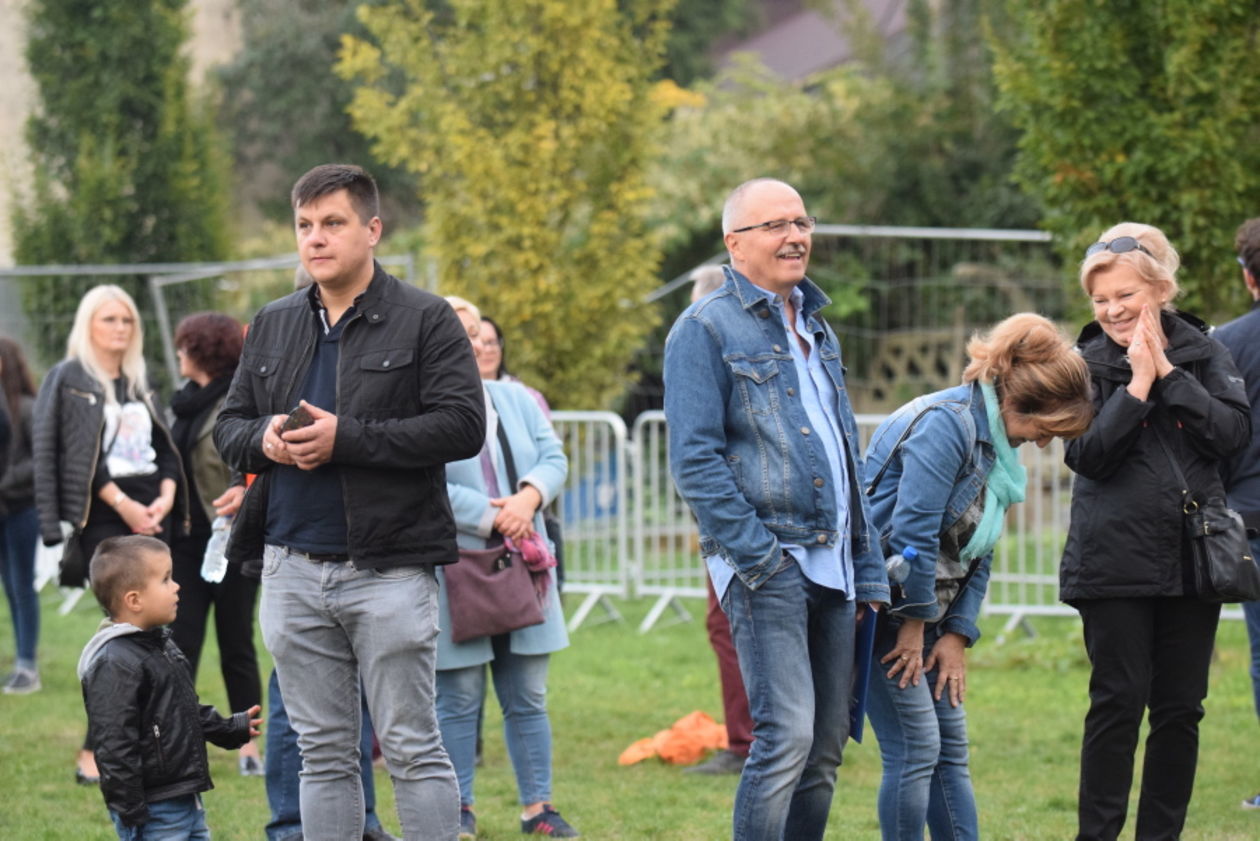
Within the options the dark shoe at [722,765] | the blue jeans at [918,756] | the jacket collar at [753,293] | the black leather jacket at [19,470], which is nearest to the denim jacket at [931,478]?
the blue jeans at [918,756]

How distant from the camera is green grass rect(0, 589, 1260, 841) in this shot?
5.99m

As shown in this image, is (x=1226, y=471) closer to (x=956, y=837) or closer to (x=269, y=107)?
(x=956, y=837)

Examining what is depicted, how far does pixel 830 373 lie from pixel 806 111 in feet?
49.6

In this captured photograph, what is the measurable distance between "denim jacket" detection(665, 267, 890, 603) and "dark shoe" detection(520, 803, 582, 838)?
5.97 ft

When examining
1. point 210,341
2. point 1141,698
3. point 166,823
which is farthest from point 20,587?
point 1141,698

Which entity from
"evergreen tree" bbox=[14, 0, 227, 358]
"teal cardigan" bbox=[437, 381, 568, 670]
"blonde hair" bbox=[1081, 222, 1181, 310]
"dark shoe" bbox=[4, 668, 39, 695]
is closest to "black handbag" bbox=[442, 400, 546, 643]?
"teal cardigan" bbox=[437, 381, 568, 670]

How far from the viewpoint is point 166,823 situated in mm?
4609

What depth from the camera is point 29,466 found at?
866 cm

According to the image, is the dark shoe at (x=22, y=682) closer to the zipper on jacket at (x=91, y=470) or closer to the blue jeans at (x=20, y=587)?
the blue jeans at (x=20, y=587)

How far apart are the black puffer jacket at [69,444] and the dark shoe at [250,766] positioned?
1084mm

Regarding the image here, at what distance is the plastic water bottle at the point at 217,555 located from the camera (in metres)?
5.30

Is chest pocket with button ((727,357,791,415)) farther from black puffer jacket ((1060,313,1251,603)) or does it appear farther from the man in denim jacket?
black puffer jacket ((1060,313,1251,603))

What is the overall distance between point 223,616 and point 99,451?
0.86 meters

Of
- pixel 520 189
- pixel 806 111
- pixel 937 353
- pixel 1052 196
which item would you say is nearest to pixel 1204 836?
pixel 1052 196
